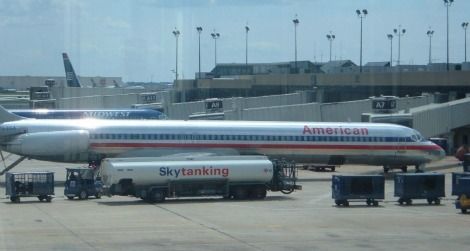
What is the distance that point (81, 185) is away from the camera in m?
41.6

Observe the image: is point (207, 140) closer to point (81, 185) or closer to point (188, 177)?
point (188, 177)

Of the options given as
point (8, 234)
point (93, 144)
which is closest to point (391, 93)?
point (93, 144)

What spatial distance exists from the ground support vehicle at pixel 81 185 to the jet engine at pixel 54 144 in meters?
6.30

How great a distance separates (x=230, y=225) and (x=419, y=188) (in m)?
12.7

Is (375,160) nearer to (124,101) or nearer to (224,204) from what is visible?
(224,204)

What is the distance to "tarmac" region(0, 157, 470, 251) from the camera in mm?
25438

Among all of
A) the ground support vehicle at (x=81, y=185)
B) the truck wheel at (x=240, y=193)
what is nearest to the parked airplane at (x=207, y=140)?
the ground support vehicle at (x=81, y=185)

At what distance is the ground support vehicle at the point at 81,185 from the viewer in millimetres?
41406

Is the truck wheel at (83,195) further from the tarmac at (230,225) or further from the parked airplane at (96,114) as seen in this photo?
the parked airplane at (96,114)

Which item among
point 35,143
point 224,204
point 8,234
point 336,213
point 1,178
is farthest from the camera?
point 1,178

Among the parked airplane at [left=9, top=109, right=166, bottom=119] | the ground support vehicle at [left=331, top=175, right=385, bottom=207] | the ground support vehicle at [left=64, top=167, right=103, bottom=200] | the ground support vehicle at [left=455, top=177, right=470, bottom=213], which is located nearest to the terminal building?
the parked airplane at [left=9, top=109, right=166, bottom=119]

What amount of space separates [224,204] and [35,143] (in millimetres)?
14738

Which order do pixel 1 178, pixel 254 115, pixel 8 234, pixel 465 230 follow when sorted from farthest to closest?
pixel 254 115, pixel 1 178, pixel 465 230, pixel 8 234

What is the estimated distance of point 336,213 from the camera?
35.0m
